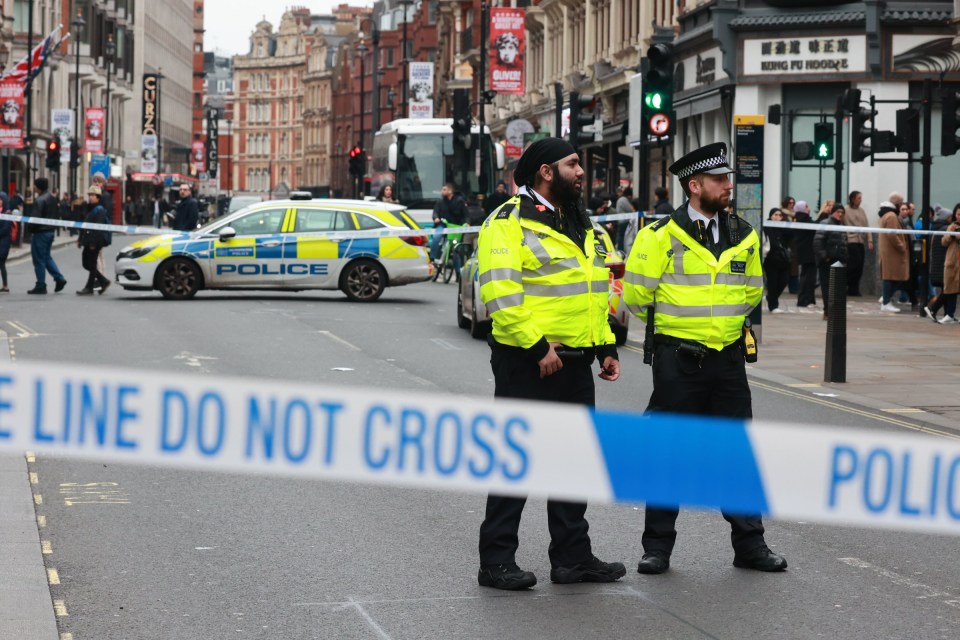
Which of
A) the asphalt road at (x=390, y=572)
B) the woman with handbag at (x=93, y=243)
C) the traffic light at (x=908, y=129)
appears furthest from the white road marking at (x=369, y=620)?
the woman with handbag at (x=93, y=243)

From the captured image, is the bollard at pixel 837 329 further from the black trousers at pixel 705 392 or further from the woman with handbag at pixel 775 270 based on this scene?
the woman with handbag at pixel 775 270

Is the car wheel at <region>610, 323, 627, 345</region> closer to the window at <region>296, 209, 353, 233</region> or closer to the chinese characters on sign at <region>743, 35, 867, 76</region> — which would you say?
the window at <region>296, 209, 353, 233</region>

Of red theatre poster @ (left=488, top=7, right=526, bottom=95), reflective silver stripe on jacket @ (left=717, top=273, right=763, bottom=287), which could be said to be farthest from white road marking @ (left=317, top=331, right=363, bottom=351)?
red theatre poster @ (left=488, top=7, right=526, bottom=95)

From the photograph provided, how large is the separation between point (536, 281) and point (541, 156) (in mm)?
523

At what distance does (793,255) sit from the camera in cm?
2938

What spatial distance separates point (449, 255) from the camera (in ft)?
108

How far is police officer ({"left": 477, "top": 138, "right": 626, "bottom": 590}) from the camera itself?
6859mm

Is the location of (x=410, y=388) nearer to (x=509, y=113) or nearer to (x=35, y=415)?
(x=35, y=415)

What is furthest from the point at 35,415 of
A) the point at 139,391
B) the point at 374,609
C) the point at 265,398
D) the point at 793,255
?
the point at 793,255

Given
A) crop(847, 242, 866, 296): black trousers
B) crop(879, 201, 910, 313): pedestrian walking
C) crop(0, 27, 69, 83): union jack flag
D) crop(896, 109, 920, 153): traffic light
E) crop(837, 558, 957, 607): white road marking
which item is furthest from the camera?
crop(0, 27, 69, 83): union jack flag

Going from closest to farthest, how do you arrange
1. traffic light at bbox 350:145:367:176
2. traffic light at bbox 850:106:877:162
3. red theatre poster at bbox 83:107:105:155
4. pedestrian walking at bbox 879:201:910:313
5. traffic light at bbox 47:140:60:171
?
traffic light at bbox 850:106:877:162, pedestrian walking at bbox 879:201:910:313, traffic light at bbox 350:145:367:176, traffic light at bbox 47:140:60:171, red theatre poster at bbox 83:107:105:155

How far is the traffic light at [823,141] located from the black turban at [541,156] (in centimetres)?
2189

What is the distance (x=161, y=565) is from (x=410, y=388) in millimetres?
7083

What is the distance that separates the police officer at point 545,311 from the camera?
6859mm
